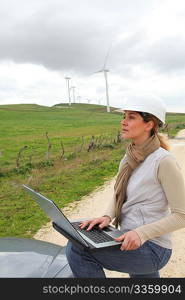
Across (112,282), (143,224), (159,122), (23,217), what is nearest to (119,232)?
(143,224)

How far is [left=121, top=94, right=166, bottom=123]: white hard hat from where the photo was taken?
2320mm

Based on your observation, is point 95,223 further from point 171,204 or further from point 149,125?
point 149,125

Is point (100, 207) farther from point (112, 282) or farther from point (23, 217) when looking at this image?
point (112, 282)

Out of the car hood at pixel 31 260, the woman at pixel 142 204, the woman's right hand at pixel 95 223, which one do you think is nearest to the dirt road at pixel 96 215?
the car hood at pixel 31 260

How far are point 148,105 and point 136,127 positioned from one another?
162 mm

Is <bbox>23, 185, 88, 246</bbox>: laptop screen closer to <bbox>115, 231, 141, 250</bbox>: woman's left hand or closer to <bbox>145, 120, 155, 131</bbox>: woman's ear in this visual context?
<bbox>115, 231, 141, 250</bbox>: woman's left hand

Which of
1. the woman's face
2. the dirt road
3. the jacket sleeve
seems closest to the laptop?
the jacket sleeve

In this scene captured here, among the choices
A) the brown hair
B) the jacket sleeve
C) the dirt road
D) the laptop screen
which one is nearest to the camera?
the laptop screen

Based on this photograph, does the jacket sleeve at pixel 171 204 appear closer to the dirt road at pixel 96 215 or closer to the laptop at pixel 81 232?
the laptop at pixel 81 232

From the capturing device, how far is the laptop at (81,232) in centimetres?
206

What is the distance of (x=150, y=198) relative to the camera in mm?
2281

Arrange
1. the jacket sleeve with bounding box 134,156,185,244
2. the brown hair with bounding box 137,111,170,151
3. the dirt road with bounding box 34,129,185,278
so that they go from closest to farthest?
the jacket sleeve with bounding box 134,156,185,244, the brown hair with bounding box 137,111,170,151, the dirt road with bounding box 34,129,185,278

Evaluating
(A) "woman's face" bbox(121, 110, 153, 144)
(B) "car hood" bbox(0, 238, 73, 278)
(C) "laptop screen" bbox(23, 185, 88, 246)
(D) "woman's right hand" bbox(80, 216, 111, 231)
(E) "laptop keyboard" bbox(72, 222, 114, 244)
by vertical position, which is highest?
(A) "woman's face" bbox(121, 110, 153, 144)

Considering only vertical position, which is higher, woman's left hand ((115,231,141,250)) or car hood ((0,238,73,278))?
woman's left hand ((115,231,141,250))
